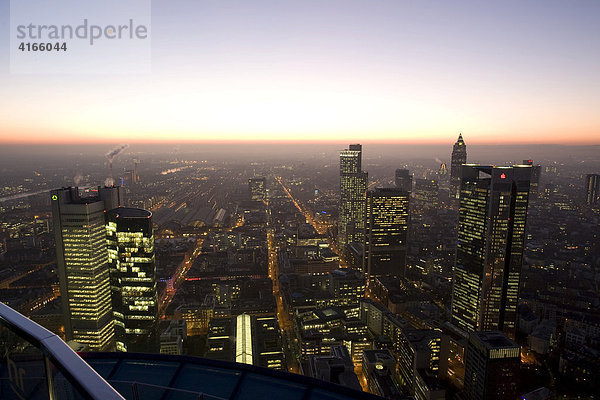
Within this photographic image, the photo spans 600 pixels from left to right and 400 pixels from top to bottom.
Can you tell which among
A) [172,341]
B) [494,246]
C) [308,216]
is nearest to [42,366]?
[172,341]

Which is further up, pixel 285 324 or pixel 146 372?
pixel 146 372

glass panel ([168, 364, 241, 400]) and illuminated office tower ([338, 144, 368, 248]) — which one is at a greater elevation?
glass panel ([168, 364, 241, 400])

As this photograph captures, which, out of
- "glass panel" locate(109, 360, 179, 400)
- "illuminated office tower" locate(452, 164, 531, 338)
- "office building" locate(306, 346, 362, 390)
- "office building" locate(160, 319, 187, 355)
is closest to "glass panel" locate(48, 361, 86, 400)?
"glass panel" locate(109, 360, 179, 400)

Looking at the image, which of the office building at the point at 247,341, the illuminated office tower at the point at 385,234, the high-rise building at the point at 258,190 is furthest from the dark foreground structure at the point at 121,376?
the high-rise building at the point at 258,190

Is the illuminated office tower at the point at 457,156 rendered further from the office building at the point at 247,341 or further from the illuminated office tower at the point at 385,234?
the office building at the point at 247,341

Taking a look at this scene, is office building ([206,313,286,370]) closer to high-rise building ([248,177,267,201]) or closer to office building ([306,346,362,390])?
office building ([306,346,362,390])

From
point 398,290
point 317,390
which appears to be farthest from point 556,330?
point 317,390

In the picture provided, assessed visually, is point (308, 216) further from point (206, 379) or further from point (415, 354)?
point (206, 379)
